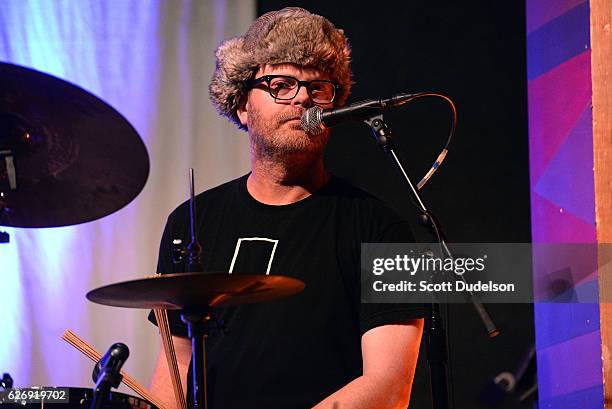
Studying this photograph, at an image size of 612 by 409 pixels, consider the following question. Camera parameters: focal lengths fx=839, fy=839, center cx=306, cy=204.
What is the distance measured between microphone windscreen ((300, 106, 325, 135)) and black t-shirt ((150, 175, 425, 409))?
313 mm

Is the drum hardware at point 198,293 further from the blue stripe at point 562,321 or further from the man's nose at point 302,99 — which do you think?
the blue stripe at point 562,321

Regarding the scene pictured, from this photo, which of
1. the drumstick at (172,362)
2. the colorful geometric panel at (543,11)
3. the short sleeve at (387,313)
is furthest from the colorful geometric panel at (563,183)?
the drumstick at (172,362)

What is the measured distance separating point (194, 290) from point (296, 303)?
1.90ft

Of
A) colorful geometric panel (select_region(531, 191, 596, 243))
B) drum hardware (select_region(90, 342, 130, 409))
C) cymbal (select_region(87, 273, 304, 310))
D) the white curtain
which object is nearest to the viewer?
drum hardware (select_region(90, 342, 130, 409))

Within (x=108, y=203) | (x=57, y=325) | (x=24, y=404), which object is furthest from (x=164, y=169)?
(x=24, y=404)

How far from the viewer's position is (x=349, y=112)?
6.60 feet

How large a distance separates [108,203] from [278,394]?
0.68m

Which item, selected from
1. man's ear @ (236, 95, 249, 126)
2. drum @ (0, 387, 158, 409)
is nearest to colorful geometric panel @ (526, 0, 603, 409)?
man's ear @ (236, 95, 249, 126)

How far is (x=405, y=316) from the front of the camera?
215cm

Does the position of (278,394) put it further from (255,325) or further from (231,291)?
(231,291)

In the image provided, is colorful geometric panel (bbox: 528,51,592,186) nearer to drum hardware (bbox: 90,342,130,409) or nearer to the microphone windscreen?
the microphone windscreen

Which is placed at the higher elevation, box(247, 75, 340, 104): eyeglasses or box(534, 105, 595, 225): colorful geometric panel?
box(247, 75, 340, 104): eyeglasses

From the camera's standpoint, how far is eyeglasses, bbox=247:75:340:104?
A: 236 cm

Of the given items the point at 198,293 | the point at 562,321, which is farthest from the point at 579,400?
the point at 198,293
